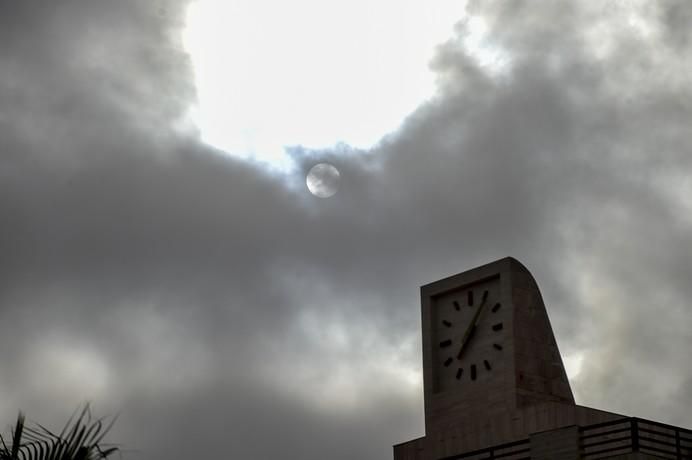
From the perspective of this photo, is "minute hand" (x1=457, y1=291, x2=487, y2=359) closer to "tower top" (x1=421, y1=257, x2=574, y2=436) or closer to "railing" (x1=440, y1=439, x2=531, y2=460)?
"tower top" (x1=421, y1=257, x2=574, y2=436)

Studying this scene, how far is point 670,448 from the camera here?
104ft

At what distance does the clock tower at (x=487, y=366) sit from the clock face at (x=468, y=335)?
3cm

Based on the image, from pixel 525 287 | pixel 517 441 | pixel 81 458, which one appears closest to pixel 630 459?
pixel 517 441

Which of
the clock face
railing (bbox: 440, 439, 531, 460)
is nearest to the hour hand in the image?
the clock face

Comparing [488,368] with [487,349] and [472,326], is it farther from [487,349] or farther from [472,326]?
[472,326]

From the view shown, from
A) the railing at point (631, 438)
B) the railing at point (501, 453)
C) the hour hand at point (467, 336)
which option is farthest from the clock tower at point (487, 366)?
the railing at point (631, 438)

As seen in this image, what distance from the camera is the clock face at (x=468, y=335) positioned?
35.4 metres

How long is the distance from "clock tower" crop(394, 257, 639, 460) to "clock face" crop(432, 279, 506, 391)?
0.09 feet

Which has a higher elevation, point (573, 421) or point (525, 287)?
point (525, 287)

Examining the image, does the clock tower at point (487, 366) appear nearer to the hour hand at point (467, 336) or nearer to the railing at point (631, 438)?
the hour hand at point (467, 336)

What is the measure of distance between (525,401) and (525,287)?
3.46 metres

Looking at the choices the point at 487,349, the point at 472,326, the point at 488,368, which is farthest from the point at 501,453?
the point at 472,326

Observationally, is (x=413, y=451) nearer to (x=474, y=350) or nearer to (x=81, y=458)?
(x=474, y=350)

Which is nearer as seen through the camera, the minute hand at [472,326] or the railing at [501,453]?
the railing at [501,453]
